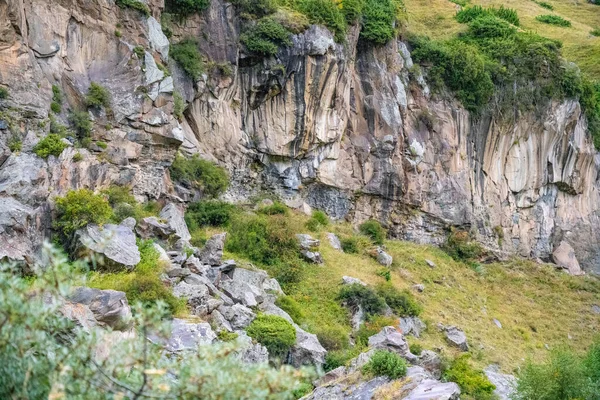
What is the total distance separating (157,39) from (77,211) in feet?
37.9

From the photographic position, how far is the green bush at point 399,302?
25.5 meters

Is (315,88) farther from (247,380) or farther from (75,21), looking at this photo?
(247,380)

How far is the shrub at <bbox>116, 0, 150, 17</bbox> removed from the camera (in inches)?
934

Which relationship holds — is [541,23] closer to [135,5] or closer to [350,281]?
[350,281]

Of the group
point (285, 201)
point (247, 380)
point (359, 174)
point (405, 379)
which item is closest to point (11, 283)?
point (247, 380)

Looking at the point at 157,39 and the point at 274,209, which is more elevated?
the point at 157,39

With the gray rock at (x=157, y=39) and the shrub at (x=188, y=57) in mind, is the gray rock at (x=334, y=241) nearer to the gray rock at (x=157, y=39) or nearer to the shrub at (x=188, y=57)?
the shrub at (x=188, y=57)

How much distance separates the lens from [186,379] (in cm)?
495

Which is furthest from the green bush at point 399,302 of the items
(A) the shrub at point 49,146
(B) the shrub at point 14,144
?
(B) the shrub at point 14,144

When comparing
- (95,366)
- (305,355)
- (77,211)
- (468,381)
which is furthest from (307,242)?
(95,366)

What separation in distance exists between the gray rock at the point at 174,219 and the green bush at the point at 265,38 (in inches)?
457

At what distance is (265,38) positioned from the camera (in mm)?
31547

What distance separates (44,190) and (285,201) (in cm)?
1782

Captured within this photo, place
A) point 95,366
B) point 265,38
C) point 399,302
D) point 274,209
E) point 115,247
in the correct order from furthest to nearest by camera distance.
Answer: point 265,38 < point 274,209 < point 399,302 < point 115,247 < point 95,366
